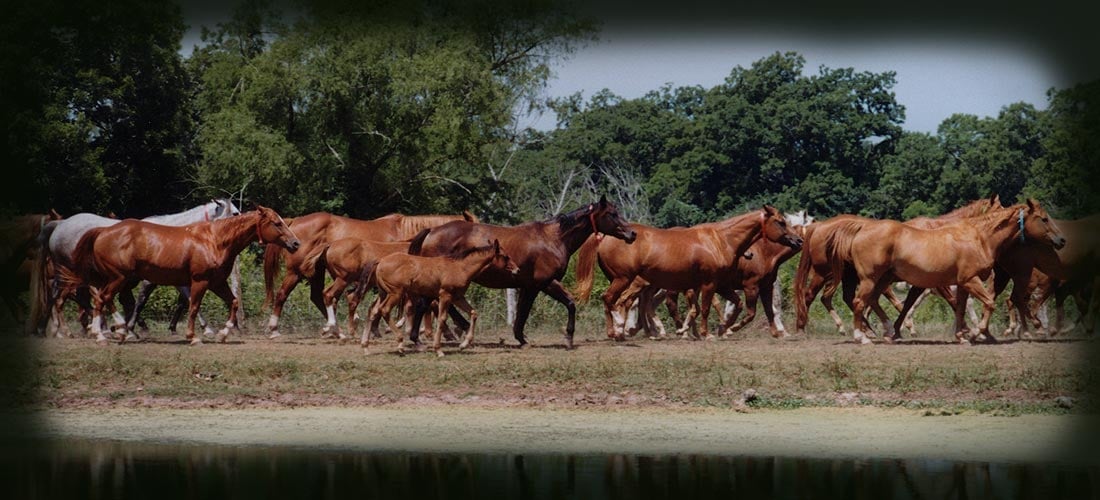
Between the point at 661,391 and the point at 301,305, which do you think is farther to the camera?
the point at 301,305

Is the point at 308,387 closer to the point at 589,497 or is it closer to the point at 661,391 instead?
the point at 661,391

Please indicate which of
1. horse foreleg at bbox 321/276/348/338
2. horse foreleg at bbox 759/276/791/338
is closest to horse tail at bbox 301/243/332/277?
horse foreleg at bbox 321/276/348/338

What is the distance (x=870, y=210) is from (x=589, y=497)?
30.9 meters

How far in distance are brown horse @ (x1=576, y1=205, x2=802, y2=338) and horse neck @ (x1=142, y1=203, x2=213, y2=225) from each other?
559cm

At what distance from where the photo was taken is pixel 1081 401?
543 inches

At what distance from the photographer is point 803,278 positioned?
2144 cm

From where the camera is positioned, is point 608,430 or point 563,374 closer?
point 608,430

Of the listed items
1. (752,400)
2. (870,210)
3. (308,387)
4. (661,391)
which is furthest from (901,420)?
(870,210)

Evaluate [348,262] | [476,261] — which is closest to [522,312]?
[476,261]

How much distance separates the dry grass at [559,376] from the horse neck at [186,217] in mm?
3230

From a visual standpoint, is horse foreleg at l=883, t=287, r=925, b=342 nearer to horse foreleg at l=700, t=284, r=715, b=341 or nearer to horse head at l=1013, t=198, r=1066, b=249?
horse head at l=1013, t=198, r=1066, b=249

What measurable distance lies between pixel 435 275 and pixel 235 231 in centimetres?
321

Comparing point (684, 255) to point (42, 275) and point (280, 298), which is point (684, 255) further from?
point (42, 275)

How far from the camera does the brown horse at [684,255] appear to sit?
20.8 meters
